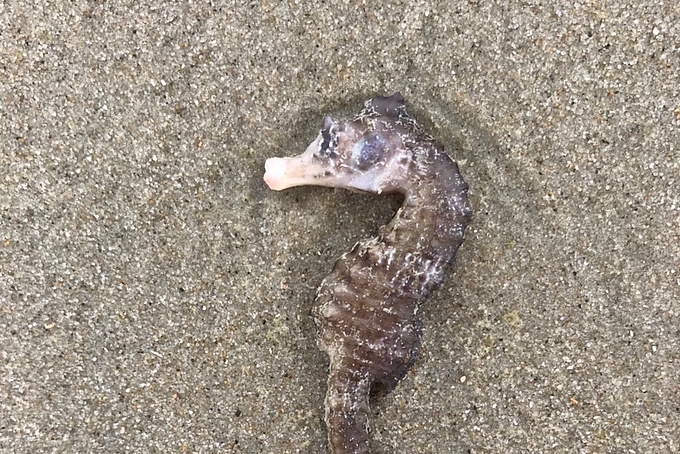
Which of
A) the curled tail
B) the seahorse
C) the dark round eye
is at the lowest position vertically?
the curled tail

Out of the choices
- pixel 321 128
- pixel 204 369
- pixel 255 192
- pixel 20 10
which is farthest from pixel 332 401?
pixel 20 10

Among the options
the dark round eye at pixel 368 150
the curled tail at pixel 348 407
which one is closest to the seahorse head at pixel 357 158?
the dark round eye at pixel 368 150

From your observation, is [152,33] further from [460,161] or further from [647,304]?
[647,304]

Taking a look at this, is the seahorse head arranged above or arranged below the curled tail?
above

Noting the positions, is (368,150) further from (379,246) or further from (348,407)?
(348,407)

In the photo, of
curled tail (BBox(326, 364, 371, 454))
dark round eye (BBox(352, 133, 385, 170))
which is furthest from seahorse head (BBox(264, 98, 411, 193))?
curled tail (BBox(326, 364, 371, 454))

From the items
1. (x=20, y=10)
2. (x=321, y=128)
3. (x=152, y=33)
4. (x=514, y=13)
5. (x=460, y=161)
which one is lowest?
(x=460, y=161)

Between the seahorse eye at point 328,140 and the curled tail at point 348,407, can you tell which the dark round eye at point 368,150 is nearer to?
the seahorse eye at point 328,140

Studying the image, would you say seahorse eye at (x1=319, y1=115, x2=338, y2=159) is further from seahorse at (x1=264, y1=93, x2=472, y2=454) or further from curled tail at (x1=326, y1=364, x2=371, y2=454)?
curled tail at (x1=326, y1=364, x2=371, y2=454)
